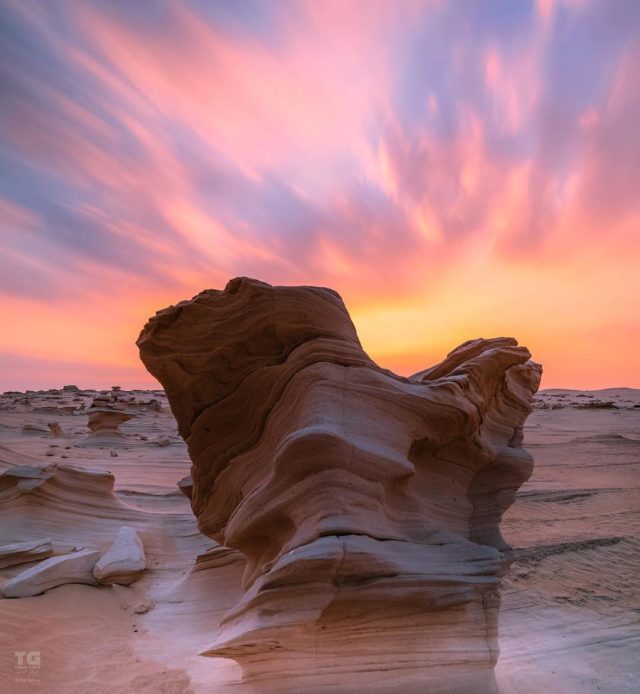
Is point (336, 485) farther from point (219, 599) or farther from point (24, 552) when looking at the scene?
point (24, 552)

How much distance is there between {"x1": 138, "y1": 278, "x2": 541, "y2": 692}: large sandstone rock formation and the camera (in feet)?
7.59

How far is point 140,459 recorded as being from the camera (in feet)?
36.2

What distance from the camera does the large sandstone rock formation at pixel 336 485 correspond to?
7.59 feet

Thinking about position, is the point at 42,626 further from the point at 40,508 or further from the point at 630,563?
the point at 630,563

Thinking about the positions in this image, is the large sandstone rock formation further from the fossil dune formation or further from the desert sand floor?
the desert sand floor

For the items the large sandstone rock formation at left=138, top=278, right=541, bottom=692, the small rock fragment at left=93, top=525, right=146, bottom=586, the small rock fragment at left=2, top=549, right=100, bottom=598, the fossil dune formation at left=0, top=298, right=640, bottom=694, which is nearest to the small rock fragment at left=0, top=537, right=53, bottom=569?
the fossil dune formation at left=0, top=298, right=640, bottom=694

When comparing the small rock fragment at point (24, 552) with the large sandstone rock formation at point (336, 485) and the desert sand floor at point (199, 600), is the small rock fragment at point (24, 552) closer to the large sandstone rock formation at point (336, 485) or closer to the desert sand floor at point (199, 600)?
the desert sand floor at point (199, 600)

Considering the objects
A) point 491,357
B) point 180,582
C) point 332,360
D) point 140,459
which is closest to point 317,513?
point 332,360

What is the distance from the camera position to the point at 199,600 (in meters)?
4.05

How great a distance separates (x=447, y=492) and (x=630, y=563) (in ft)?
9.93
